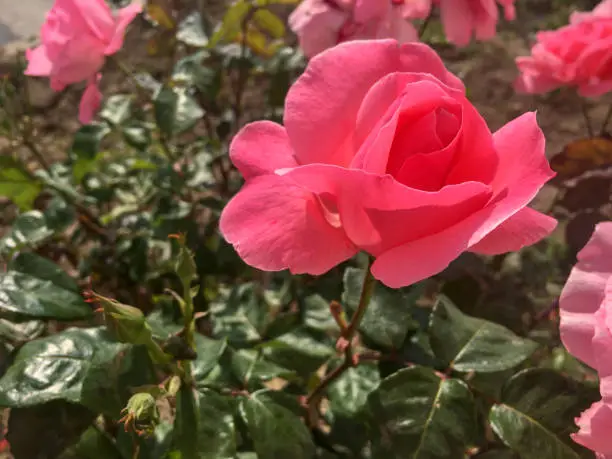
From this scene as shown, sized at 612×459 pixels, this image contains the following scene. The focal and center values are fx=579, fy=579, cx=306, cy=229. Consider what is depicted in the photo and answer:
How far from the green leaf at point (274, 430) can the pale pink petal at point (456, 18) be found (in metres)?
0.44

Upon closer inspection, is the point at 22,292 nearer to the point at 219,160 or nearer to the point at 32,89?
the point at 219,160

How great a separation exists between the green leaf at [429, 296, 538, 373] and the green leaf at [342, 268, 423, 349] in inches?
1.4

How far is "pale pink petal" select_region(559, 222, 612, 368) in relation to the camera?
0.37m

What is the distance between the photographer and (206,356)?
18.8 inches

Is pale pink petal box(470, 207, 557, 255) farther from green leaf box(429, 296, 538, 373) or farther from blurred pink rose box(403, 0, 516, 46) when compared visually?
blurred pink rose box(403, 0, 516, 46)

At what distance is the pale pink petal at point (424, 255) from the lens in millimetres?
304

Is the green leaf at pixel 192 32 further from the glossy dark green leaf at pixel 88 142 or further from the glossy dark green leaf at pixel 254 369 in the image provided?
the glossy dark green leaf at pixel 254 369

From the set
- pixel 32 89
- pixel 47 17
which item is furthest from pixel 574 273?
pixel 32 89

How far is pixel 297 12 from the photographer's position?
2.23 feet

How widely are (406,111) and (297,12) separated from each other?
Answer: 40 cm

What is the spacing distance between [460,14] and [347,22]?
0.13 meters

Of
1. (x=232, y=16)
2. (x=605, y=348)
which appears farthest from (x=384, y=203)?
(x=232, y=16)

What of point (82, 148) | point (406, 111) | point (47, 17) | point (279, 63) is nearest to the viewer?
point (406, 111)

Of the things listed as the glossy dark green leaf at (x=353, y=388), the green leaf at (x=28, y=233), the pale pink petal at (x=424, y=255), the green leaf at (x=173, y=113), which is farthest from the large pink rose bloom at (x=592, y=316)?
the green leaf at (x=28, y=233)
